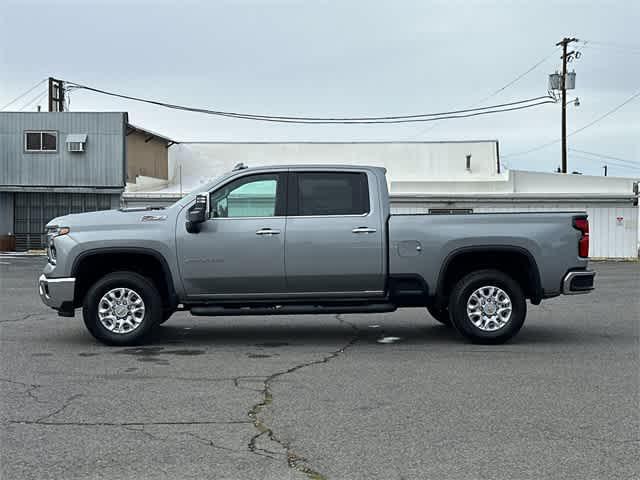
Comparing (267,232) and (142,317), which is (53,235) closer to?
(142,317)

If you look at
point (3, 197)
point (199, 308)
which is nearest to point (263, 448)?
point (199, 308)

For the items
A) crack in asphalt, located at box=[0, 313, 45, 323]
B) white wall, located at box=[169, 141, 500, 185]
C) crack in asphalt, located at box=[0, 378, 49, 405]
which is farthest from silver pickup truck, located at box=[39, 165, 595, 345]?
white wall, located at box=[169, 141, 500, 185]

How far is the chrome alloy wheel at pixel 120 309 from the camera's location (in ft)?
32.3

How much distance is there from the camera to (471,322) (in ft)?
32.7

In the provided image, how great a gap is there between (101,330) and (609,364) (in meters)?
5.56

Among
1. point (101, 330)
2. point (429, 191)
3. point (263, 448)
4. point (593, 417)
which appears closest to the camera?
point (263, 448)

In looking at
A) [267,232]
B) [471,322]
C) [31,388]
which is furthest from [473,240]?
[31,388]

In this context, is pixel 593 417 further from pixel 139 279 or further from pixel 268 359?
pixel 139 279

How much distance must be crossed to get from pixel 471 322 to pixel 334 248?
1.81 metres

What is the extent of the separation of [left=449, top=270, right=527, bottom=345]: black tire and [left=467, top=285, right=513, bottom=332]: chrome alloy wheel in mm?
36

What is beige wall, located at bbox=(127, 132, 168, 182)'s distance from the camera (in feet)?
129

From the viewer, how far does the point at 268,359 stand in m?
9.13

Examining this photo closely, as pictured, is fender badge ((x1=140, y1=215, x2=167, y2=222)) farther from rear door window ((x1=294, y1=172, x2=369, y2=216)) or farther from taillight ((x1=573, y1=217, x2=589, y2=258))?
taillight ((x1=573, y1=217, x2=589, y2=258))

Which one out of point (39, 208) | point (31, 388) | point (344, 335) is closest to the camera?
point (31, 388)
